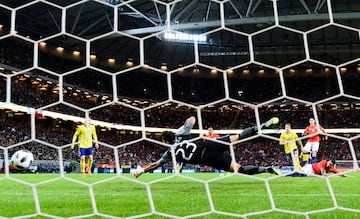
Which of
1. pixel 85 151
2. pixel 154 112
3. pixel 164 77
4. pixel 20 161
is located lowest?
pixel 20 161

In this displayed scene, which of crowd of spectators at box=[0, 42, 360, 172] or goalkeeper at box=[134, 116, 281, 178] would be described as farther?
crowd of spectators at box=[0, 42, 360, 172]

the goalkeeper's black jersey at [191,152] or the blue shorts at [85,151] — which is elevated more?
the blue shorts at [85,151]

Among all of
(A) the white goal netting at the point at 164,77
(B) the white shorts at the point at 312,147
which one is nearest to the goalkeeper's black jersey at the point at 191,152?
(B) the white shorts at the point at 312,147

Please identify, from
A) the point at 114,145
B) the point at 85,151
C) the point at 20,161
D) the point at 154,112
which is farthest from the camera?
the point at 114,145

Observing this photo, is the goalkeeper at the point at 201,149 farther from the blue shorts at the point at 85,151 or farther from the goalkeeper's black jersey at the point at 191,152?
the blue shorts at the point at 85,151

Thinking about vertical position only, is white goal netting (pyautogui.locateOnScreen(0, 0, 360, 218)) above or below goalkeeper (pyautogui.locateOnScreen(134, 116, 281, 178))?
above

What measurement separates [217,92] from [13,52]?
48.6 feet

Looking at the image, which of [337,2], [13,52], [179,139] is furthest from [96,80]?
[179,139]

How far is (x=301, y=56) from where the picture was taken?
35.8 metres

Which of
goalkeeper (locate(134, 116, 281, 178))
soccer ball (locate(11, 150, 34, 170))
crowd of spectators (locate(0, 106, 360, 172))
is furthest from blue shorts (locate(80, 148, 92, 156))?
crowd of spectators (locate(0, 106, 360, 172))

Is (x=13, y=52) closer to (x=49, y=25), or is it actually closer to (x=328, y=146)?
(x=49, y=25)

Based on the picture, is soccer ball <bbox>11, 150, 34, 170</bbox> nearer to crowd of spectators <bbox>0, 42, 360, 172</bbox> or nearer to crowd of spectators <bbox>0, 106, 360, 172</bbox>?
crowd of spectators <bbox>0, 42, 360, 172</bbox>

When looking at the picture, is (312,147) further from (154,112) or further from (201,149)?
(154,112)

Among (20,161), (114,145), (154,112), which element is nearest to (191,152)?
(20,161)
